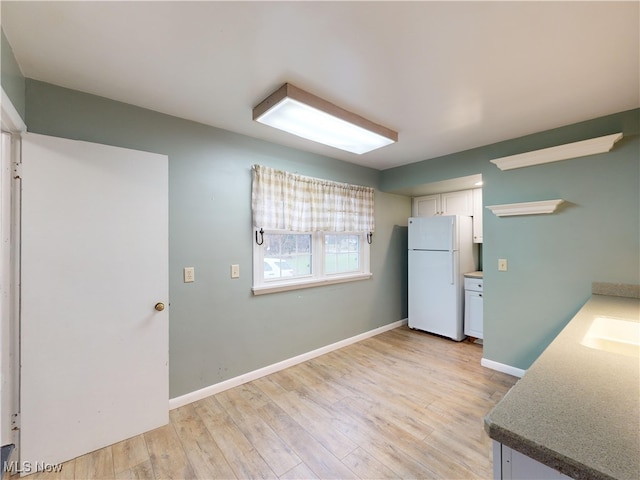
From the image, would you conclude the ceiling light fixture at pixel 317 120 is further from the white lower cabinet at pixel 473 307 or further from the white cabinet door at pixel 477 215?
the white lower cabinet at pixel 473 307

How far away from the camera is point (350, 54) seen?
1.44 meters

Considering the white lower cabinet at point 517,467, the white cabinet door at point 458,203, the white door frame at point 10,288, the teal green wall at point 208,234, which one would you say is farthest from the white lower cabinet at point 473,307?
the white door frame at point 10,288

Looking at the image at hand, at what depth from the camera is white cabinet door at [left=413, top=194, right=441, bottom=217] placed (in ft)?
13.2

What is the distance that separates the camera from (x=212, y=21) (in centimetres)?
123

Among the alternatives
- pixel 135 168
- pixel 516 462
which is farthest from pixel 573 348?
pixel 135 168

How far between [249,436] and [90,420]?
0.98 meters

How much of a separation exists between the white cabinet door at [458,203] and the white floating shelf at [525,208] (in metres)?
1.01

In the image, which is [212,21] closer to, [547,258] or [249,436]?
[249,436]

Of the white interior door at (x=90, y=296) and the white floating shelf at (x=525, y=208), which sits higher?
the white floating shelf at (x=525, y=208)

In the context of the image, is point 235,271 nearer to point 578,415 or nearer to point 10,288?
point 10,288

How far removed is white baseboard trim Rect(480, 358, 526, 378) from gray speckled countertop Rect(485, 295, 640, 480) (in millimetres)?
1935

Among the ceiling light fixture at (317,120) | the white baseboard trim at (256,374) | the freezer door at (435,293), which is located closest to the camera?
the ceiling light fixture at (317,120)

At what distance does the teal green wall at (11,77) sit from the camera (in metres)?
1.29

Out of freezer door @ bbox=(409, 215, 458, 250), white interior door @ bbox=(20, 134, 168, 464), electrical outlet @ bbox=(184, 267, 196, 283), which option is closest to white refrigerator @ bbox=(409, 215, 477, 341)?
freezer door @ bbox=(409, 215, 458, 250)
